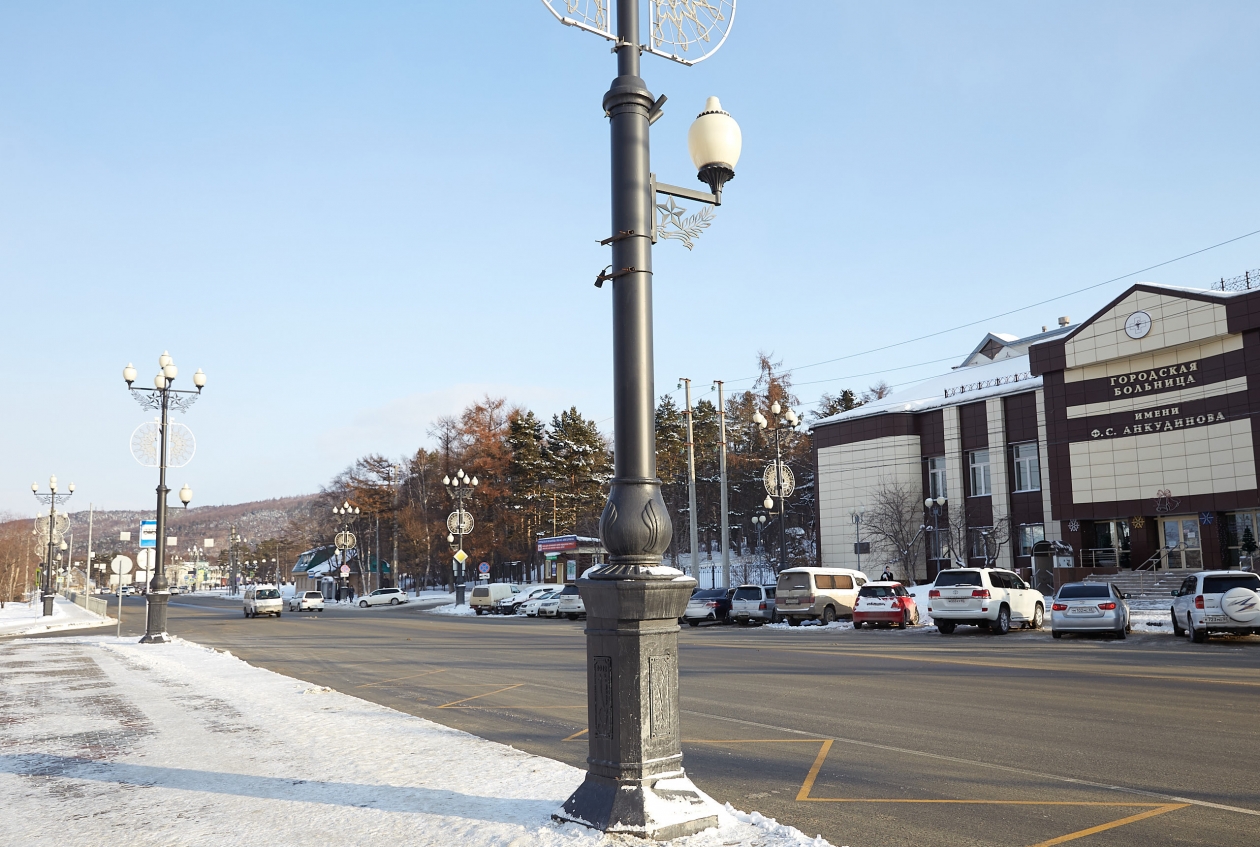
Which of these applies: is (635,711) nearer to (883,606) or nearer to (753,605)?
(883,606)

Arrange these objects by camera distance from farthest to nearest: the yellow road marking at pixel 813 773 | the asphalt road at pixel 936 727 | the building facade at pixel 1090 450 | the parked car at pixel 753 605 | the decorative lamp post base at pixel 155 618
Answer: the building facade at pixel 1090 450 < the parked car at pixel 753 605 < the decorative lamp post base at pixel 155 618 < the yellow road marking at pixel 813 773 < the asphalt road at pixel 936 727

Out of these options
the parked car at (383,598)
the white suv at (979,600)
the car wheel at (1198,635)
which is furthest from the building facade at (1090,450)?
the parked car at (383,598)

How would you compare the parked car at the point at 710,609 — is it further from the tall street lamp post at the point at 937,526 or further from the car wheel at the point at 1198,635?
the tall street lamp post at the point at 937,526

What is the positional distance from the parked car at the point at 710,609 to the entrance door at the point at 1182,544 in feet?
75.8

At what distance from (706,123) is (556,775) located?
500cm

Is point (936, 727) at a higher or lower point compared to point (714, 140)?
lower

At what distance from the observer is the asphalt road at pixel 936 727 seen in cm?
657

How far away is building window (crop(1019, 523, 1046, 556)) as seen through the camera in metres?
51.5

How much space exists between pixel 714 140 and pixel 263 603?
51.0 metres

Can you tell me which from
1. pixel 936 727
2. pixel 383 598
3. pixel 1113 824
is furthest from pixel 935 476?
pixel 1113 824

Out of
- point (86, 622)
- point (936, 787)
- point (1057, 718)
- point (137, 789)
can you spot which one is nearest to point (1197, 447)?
point (1057, 718)

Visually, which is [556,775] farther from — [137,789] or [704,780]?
[137,789]

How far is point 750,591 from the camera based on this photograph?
34656mm

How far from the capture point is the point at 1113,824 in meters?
6.31
